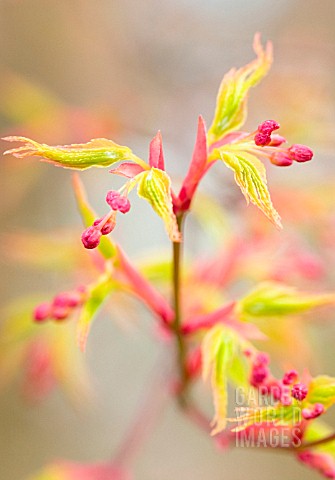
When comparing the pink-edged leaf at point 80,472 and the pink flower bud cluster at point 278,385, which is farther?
the pink-edged leaf at point 80,472

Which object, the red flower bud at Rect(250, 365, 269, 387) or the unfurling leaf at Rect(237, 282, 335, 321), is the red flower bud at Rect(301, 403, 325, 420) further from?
the unfurling leaf at Rect(237, 282, 335, 321)

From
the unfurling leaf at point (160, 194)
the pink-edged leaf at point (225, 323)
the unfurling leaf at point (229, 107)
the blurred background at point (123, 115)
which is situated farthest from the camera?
the blurred background at point (123, 115)

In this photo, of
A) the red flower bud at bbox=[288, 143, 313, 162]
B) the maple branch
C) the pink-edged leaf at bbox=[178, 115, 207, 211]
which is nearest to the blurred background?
the maple branch

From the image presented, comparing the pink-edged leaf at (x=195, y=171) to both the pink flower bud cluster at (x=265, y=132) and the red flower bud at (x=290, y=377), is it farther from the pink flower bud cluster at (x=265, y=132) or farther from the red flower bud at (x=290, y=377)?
the red flower bud at (x=290, y=377)

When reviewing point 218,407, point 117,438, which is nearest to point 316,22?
point 218,407

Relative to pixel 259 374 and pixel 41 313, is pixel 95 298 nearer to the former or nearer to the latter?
pixel 41 313

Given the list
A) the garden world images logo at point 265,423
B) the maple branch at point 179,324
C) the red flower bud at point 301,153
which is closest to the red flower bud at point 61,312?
the maple branch at point 179,324
